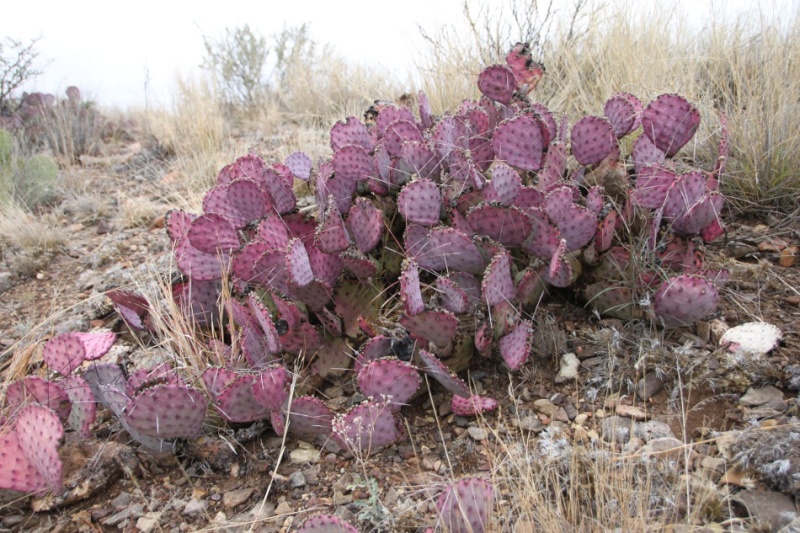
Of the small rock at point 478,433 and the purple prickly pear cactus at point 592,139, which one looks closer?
the small rock at point 478,433

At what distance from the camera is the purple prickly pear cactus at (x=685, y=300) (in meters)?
1.77

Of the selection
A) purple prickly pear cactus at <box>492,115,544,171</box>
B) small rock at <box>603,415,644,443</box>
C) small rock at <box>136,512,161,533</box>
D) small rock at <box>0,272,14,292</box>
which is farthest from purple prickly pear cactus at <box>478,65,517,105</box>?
small rock at <box>0,272,14,292</box>

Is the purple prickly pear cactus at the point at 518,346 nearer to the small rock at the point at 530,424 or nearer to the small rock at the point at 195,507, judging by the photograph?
the small rock at the point at 530,424

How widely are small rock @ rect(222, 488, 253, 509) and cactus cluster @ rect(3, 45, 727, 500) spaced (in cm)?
20

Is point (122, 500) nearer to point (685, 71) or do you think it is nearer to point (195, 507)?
point (195, 507)

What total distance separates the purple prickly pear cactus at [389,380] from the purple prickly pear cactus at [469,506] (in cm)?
37

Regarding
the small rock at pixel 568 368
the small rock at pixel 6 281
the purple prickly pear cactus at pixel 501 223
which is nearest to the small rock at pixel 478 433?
the small rock at pixel 568 368

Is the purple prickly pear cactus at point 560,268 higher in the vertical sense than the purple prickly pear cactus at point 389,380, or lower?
higher

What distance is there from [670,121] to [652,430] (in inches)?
45.2

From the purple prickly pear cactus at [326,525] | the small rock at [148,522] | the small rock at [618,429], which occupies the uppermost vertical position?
the purple prickly pear cactus at [326,525]

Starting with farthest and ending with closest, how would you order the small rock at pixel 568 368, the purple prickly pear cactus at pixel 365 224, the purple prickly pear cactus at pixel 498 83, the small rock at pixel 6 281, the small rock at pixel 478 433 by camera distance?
the small rock at pixel 6 281, the purple prickly pear cactus at pixel 498 83, the purple prickly pear cactus at pixel 365 224, the small rock at pixel 568 368, the small rock at pixel 478 433

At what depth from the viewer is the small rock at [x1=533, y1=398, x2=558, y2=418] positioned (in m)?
1.79

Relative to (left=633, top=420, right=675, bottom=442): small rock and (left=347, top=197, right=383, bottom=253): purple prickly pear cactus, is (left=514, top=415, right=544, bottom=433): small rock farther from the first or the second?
(left=347, top=197, right=383, bottom=253): purple prickly pear cactus

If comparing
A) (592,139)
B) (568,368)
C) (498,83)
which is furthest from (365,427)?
(498,83)
